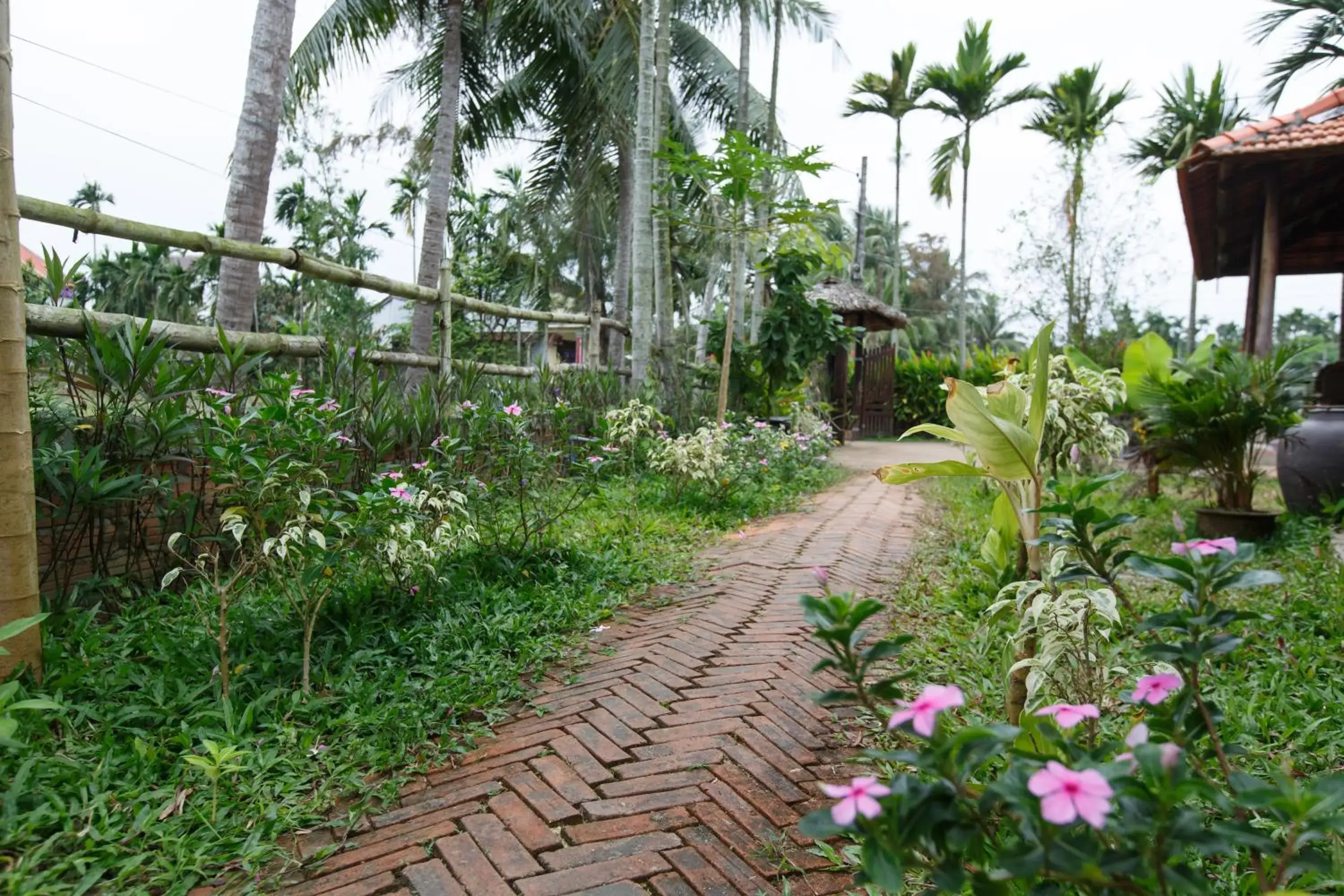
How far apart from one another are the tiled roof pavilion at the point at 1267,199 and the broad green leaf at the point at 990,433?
184 inches

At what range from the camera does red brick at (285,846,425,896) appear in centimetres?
167

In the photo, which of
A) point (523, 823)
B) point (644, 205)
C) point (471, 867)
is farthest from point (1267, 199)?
point (471, 867)

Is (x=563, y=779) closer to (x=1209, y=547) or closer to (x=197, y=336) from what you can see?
(x=1209, y=547)

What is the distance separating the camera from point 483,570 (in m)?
3.51

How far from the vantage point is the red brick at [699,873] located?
164cm

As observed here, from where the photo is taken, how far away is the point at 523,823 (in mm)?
1864

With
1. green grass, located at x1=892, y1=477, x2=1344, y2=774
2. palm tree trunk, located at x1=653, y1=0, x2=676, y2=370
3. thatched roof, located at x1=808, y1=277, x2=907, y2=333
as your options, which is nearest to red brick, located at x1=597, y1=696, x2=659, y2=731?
green grass, located at x1=892, y1=477, x2=1344, y2=774

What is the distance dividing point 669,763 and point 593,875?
0.48m

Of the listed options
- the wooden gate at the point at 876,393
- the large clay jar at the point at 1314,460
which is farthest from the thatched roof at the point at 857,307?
the large clay jar at the point at 1314,460

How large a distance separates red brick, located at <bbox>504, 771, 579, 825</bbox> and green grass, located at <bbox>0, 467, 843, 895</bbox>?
288 millimetres

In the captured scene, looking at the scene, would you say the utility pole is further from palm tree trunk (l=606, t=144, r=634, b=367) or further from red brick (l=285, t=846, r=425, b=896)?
red brick (l=285, t=846, r=425, b=896)

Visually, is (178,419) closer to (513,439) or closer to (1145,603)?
(513,439)

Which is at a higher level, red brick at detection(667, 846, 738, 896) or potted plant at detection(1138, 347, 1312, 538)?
potted plant at detection(1138, 347, 1312, 538)

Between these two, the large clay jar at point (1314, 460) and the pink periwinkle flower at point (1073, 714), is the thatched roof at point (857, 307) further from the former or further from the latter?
the pink periwinkle flower at point (1073, 714)
